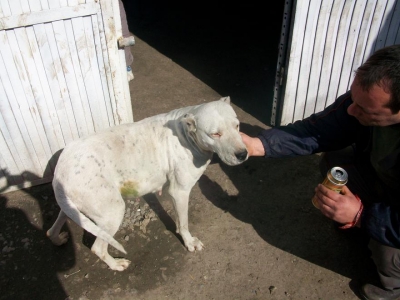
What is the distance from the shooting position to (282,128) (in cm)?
411

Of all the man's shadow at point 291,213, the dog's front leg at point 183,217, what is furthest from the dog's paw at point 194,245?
the man's shadow at point 291,213

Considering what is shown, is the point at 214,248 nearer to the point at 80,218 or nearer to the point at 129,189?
the point at 129,189

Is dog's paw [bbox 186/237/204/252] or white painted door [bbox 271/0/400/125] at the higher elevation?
white painted door [bbox 271/0/400/125]

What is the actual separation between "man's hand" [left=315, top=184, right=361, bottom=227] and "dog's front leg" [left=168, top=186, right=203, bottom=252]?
1515 millimetres

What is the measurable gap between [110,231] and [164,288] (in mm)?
880

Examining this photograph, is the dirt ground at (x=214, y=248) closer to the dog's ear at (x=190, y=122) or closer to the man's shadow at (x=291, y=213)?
the man's shadow at (x=291, y=213)

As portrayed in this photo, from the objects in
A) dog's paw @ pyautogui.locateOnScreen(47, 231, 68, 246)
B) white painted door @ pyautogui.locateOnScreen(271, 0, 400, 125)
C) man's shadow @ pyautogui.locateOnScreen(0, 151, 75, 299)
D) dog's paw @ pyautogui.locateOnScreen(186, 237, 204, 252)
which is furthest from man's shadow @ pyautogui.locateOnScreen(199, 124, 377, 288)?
man's shadow @ pyautogui.locateOnScreen(0, 151, 75, 299)

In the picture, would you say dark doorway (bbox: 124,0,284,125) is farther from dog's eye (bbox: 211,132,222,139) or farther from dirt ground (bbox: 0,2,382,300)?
dog's eye (bbox: 211,132,222,139)

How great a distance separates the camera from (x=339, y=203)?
3.07 m

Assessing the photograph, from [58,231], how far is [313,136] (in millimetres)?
3078

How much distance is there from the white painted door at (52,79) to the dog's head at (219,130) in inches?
62.2

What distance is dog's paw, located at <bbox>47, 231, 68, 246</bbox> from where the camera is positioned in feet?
13.8

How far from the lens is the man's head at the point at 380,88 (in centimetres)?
271

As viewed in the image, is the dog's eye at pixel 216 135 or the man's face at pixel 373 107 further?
the dog's eye at pixel 216 135
